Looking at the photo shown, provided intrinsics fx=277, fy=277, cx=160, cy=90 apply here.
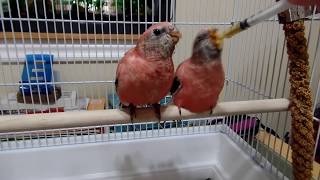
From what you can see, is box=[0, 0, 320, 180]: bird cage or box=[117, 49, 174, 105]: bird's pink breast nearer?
box=[117, 49, 174, 105]: bird's pink breast

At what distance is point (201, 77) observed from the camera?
459 mm

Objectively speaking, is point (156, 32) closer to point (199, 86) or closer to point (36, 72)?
point (199, 86)

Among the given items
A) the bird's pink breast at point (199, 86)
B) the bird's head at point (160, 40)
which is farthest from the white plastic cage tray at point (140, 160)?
the bird's head at point (160, 40)

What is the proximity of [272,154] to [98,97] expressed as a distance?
58 cm

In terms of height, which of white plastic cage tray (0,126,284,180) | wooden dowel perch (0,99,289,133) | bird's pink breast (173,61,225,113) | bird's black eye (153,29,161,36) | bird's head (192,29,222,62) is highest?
bird's black eye (153,29,161,36)

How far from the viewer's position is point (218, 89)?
474 millimetres

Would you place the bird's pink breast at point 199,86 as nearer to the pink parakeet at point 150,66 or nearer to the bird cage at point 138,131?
the pink parakeet at point 150,66

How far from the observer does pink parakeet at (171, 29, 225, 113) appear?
443mm

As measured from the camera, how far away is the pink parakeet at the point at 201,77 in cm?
44

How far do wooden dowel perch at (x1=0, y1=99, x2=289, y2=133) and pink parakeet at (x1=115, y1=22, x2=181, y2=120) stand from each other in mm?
39

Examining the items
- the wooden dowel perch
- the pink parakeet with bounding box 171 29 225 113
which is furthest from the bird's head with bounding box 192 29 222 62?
the wooden dowel perch

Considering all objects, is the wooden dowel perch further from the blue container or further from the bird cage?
the blue container

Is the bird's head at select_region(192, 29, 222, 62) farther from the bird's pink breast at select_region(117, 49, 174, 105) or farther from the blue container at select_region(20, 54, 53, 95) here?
the blue container at select_region(20, 54, 53, 95)

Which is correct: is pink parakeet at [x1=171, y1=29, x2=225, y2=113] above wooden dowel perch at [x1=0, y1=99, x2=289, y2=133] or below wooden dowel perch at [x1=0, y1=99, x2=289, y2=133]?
above
